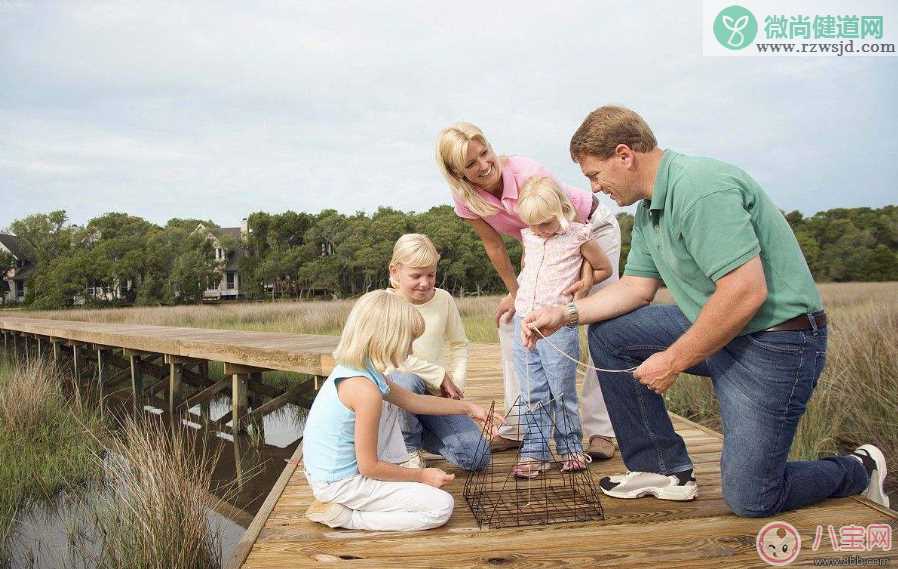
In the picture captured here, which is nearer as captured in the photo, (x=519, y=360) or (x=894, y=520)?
(x=894, y=520)

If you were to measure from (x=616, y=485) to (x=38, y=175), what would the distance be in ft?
207

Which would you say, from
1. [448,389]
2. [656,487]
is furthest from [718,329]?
[448,389]

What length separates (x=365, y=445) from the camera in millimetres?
2244

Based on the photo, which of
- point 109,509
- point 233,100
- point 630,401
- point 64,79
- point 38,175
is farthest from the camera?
point 38,175

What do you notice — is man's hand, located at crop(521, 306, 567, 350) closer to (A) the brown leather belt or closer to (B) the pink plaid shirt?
(B) the pink plaid shirt

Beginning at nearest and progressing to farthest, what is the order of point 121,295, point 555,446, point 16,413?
point 555,446
point 16,413
point 121,295

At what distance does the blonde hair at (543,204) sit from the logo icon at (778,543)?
1.40 m

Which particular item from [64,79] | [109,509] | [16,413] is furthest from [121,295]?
[109,509]

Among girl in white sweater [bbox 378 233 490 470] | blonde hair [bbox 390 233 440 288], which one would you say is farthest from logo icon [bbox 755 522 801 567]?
blonde hair [bbox 390 233 440 288]

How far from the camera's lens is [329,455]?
2.31m

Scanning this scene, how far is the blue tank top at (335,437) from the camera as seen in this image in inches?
90.7

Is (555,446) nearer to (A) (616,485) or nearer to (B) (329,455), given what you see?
(A) (616,485)

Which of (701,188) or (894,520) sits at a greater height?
(701,188)

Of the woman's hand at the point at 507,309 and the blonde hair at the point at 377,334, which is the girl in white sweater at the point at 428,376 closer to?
the woman's hand at the point at 507,309
